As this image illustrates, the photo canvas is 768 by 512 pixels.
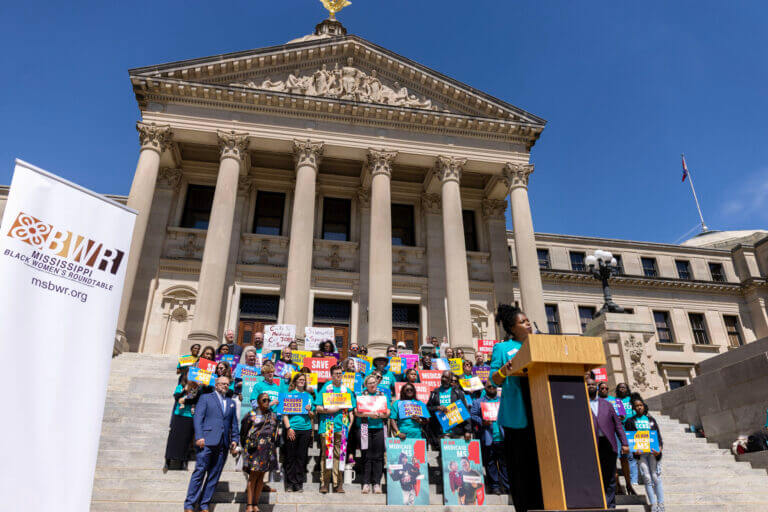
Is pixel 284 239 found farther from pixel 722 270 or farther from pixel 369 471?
pixel 722 270

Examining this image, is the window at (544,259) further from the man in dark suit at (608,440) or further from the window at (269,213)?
the man in dark suit at (608,440)

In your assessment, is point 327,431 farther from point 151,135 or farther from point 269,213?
point 269,213

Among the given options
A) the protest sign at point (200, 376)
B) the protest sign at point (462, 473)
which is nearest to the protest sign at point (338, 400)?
the protest sign at point (462, 473)

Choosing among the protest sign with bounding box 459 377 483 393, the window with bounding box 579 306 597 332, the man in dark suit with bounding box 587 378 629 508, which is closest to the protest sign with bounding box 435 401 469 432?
the protest sign with bounding box 459 377 483 393

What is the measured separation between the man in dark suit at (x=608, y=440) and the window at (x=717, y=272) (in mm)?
40516

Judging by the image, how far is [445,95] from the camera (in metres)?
25.2

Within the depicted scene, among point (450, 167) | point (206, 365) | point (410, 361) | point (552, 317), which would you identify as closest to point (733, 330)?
point (552, 317)

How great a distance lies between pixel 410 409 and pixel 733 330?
39.6m

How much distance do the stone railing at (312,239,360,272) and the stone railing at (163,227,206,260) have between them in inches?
211

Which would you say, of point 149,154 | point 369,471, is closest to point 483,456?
point 369,471

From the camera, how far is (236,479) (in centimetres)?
859

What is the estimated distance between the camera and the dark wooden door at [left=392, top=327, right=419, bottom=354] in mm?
24047

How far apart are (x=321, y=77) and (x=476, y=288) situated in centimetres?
1297

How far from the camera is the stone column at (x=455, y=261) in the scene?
66.9 feet
